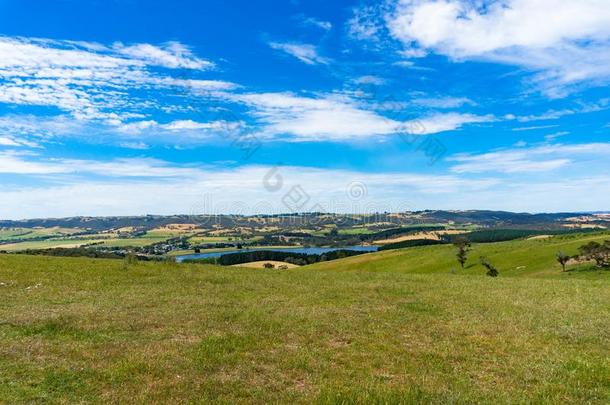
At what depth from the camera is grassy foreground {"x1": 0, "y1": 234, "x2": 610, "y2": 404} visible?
11555mm

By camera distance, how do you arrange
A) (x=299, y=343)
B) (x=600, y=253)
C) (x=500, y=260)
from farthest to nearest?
(x=500, y=260)
(x=600, y=253)
(x=299, y=343)

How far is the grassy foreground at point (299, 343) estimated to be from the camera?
11.6 meters

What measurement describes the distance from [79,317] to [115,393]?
36.5 ft

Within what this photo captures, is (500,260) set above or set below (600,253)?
below

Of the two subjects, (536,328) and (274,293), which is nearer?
(536,328)

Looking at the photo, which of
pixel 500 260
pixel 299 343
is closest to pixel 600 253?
pixel 500 260

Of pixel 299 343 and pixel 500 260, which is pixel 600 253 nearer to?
pixel 500 260

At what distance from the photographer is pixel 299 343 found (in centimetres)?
1667

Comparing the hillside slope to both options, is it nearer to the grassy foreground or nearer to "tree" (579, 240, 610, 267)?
"tree" (579, 240, 610, 267)

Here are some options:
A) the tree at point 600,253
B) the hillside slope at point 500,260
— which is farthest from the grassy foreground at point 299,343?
the hillside slope at point 500,260

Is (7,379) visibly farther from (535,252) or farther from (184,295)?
(535,252)

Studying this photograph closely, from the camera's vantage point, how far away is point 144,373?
12.8m

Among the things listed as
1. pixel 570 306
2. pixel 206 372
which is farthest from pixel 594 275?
pixel 206 372

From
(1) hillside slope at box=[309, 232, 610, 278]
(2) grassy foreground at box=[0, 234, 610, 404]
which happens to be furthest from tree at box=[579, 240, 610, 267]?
(2) grassy foreground at box=[0, 234, 610, 404]
